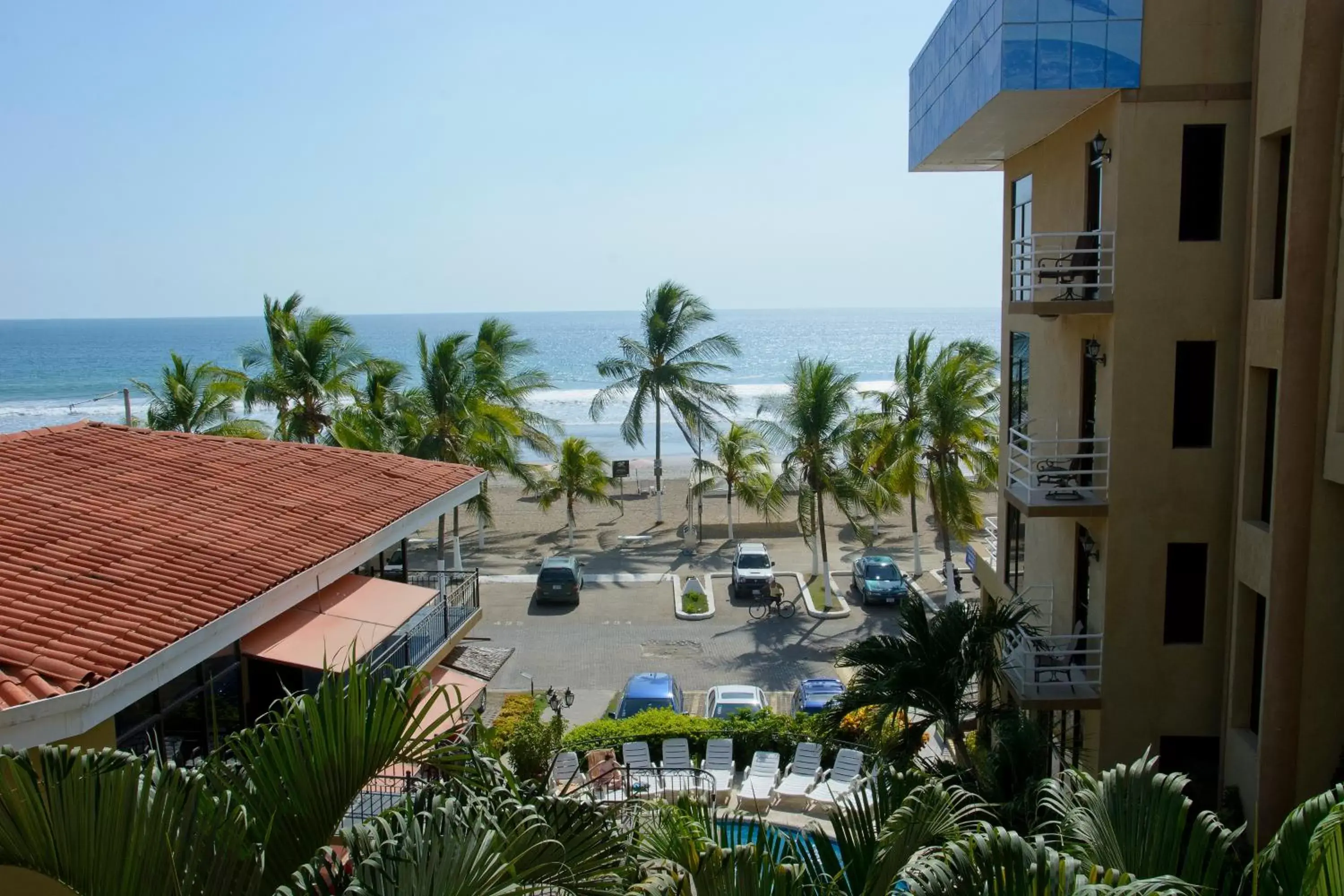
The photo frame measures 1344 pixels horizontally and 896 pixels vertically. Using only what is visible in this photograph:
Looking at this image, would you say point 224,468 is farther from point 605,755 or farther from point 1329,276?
point 1329,276

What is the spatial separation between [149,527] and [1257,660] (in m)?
12.5

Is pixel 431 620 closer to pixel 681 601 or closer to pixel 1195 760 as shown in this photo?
pixel 1195 760

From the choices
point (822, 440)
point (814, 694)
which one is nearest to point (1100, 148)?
point (814, 694)

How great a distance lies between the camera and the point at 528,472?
129ft

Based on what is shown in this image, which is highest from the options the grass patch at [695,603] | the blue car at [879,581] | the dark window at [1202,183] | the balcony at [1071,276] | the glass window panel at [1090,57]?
the glass window panel at [1090,57]

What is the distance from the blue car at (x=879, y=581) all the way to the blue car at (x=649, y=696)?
10.2 metres

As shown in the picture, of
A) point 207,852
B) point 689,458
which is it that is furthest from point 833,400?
point 689,458

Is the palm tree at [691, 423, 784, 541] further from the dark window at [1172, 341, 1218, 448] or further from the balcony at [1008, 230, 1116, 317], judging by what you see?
the dark window at [1172, 341, 1218, 448]

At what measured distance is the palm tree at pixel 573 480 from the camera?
39688 mm

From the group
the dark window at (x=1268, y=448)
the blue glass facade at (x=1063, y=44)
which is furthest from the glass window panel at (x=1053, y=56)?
the dark window at (x=1268, y=448)

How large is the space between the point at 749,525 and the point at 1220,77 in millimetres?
31886

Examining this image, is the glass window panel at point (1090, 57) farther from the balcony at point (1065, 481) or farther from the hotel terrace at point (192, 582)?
the hotel terrace at point (192, 582)

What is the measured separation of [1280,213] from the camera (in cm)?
1243

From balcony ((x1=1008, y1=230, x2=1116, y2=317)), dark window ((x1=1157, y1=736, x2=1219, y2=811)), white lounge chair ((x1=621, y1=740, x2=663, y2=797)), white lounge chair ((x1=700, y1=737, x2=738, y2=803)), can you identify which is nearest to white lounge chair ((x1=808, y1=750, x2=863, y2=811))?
white lounge chair ((x1=700, y1=737, x2=738, y2=803))
